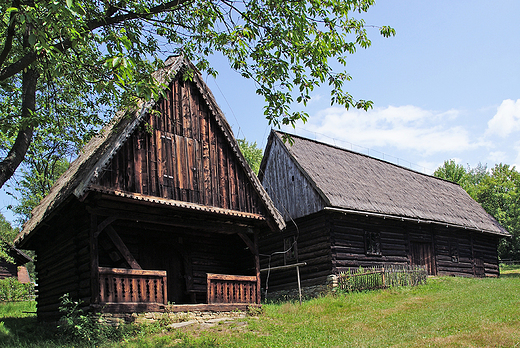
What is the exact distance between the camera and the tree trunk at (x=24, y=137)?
10.2 m

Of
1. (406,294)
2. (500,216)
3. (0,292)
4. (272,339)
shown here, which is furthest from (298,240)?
(500,216)

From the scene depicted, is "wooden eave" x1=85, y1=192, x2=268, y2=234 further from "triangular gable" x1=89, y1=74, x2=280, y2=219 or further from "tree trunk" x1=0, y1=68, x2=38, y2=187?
"tree trunk" x1=0, y1=68, x2=38, y2=187

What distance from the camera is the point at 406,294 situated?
1828 cm

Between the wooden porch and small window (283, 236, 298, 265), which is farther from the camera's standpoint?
small window (283, 236, 298, 265)

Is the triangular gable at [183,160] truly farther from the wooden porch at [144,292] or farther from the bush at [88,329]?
the bush at [88,329]

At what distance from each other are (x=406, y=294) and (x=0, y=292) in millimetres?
23620

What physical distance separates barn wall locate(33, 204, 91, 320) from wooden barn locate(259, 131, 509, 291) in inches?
316

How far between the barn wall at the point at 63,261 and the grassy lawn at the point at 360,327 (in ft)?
3.67

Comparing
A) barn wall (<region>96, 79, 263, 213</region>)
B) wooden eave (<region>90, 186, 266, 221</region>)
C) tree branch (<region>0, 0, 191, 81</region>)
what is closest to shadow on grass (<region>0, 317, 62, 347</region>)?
wooden eave (<region>90, 186, 266, 221</region>)

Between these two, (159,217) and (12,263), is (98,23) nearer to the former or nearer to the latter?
(159,217)

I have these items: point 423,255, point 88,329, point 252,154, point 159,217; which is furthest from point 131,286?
point 252,154

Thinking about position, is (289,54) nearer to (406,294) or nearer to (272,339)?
(272,339)

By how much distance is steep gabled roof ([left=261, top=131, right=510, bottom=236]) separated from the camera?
21.5m

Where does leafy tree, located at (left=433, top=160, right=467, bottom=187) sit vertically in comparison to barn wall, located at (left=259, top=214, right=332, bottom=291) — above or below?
above
